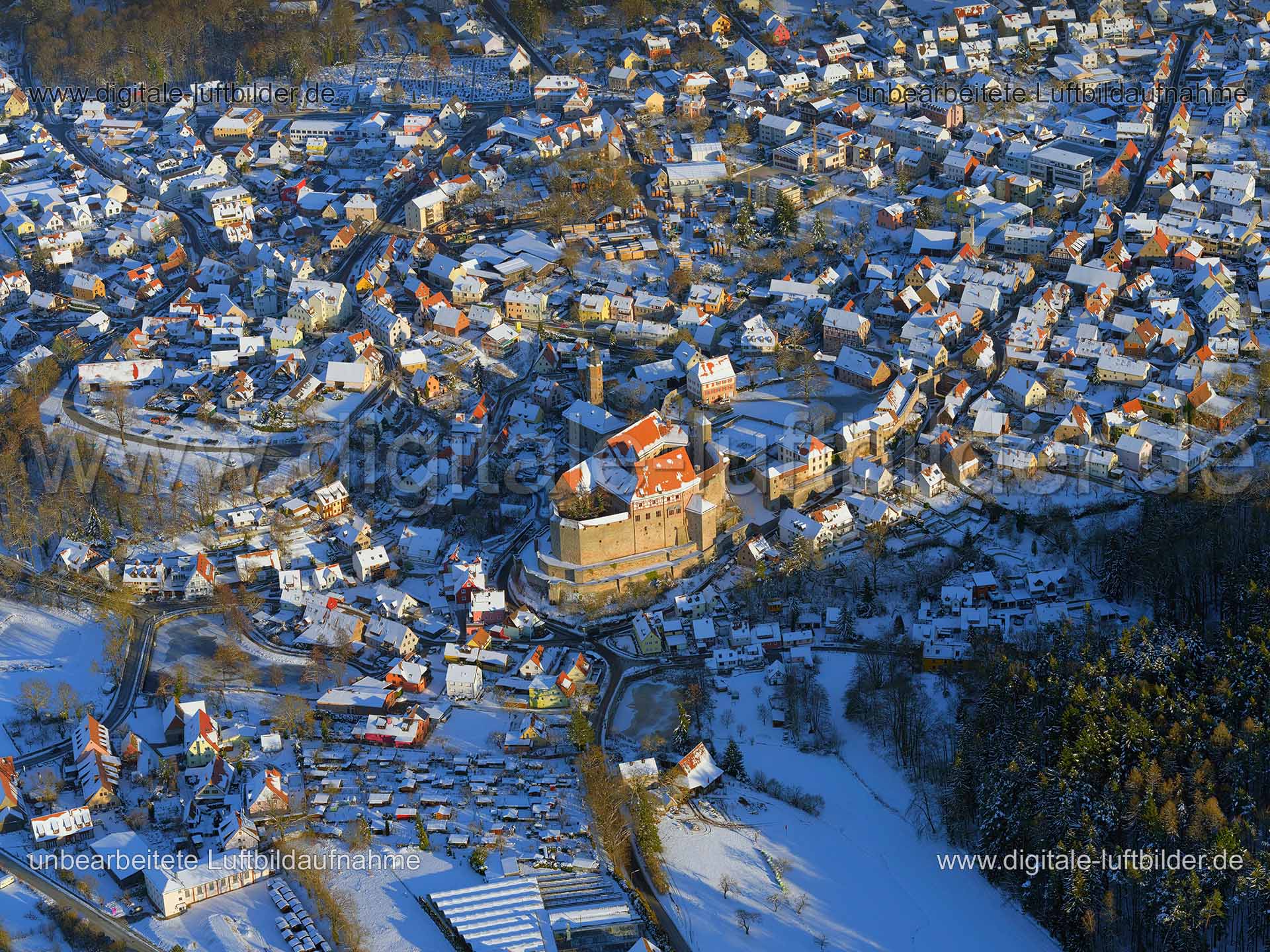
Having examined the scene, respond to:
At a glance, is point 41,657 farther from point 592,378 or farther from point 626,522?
point 592,378

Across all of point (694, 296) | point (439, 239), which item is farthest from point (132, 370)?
point (694, 296)

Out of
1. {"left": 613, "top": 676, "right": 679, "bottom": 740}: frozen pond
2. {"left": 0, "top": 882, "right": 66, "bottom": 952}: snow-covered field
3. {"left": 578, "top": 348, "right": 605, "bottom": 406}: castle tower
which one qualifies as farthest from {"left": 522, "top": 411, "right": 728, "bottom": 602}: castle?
{"left": 0, "top": 882, "right": 66, "bottom": 952}: snow-covered field

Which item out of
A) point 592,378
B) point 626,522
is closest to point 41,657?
point 626,522

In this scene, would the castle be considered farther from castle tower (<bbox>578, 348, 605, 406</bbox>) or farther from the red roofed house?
the red roofed house

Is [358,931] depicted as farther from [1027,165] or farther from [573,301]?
[1027,165]

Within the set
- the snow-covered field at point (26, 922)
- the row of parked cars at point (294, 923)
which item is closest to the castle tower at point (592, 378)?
the row of parked cars at point (294, 923)

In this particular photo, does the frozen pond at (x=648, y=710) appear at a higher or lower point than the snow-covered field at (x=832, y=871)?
lower

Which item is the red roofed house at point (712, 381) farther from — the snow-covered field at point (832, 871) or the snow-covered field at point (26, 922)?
the snow-covered field at point (26, 922)
